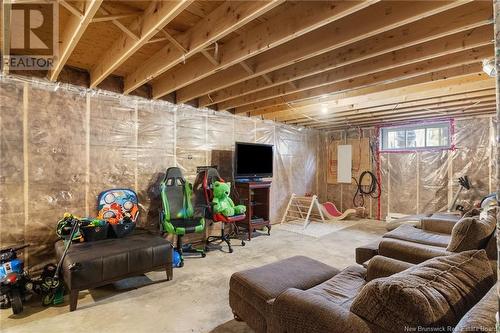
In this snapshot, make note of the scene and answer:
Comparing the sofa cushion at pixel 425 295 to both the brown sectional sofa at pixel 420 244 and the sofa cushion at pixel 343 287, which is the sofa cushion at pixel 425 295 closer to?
the sofa cushion at pixel 343 287

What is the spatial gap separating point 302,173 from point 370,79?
3581 mm

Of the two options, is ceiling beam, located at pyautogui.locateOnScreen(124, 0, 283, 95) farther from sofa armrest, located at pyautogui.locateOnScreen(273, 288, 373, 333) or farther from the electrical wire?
the electrical wire

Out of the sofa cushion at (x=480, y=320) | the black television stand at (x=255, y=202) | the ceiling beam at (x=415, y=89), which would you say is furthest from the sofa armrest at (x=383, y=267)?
the black television stand at (x=255, y=202)

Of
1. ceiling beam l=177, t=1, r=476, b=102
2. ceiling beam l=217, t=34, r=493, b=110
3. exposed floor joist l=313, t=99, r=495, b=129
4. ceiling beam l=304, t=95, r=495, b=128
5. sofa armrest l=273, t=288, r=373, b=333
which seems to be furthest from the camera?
exposed floor joist l=313, t=99, r=495, b=129

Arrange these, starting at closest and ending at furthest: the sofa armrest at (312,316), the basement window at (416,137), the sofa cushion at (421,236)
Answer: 1. the sofa armrest at (312,316)
2. the sofa cushion at (421,236)
3. the basement window at (416,137)

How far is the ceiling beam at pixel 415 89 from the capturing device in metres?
3.14

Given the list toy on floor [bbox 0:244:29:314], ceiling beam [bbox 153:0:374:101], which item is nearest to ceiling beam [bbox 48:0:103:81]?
ceiling beam [bbox 153:0:374:101]

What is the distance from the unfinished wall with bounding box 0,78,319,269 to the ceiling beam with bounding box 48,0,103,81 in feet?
1.88

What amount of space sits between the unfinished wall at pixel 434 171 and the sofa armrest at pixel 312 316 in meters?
5.44

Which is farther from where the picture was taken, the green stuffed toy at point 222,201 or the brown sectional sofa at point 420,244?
the green stuffed toy at point 222,201

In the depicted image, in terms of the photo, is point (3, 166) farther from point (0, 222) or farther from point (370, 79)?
point (370, 79)

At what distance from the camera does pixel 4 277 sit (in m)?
2.26

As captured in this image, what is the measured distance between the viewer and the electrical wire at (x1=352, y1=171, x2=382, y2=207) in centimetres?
635

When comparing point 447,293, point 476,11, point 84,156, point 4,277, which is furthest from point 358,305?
point 84,156
